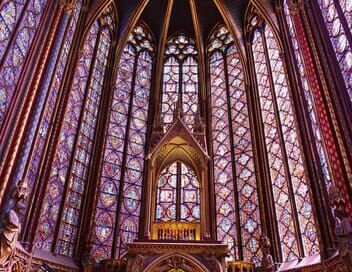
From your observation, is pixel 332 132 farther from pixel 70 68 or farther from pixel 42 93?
pixel 70 68

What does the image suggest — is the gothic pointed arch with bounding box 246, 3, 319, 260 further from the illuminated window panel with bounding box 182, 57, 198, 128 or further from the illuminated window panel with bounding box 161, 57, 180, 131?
the illuminated window panel with bounding box 161, 57, 180, 131

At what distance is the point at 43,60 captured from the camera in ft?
33.3

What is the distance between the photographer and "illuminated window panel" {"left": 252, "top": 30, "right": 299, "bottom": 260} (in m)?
11.3

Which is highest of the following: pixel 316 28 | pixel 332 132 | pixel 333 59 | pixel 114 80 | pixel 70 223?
pixel 114 80

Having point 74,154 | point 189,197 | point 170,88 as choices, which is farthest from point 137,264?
point 170,88

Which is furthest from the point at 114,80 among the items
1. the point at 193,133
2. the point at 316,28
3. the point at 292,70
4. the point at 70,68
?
the point at 316,28

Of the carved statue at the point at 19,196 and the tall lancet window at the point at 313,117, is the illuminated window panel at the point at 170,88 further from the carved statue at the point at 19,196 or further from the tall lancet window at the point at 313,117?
the carved statue at the point at 19,196

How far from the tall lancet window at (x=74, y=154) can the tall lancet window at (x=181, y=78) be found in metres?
2.87

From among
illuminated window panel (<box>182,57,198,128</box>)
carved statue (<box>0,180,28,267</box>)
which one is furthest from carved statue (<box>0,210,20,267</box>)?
illuminated window panel (<box>182,57,198,128</box>)

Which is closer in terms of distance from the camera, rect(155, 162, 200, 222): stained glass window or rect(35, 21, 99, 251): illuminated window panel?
rect(35, 21, 99, 251): illuminated window panel

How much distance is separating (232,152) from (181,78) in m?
4.57

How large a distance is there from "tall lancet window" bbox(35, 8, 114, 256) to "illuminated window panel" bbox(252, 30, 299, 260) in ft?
20.3

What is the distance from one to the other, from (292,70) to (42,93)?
25.4 ft

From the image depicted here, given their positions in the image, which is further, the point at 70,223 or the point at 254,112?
the point at 254,112
